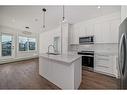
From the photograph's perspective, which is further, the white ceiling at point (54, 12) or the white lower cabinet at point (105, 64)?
the white lower cabinet at point (105, 64)

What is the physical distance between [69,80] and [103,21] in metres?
3.13

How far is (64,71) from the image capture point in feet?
6.94

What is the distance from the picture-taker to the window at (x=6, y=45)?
5575 millimetres

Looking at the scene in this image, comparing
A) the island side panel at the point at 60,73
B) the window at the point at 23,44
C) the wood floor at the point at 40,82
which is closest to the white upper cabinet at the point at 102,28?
the wood floor at the point at 40,82

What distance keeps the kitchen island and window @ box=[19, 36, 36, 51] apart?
189 inches

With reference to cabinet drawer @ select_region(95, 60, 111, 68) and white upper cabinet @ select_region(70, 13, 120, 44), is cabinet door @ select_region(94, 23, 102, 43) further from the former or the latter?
cabinet drawer @ select_region(95, 60, 111, 68)

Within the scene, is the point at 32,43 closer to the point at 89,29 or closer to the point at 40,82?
the point at 89,29

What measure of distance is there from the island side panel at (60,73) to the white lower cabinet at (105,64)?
2091 mm

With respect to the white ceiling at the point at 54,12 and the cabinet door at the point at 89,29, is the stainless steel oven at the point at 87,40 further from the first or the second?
the white ceiling at the point at 54,12

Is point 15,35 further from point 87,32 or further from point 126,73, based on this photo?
point 126,73

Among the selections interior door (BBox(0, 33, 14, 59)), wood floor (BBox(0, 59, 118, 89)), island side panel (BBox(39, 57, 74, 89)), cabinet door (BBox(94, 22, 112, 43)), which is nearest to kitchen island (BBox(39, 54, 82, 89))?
island side panel (BBox(39, 57, 74, 89))

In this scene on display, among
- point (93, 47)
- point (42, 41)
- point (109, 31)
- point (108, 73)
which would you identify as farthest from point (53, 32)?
point (108, 73)

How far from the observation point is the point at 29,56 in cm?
738

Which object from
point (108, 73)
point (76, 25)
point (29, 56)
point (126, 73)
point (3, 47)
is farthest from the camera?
point (29, 56)
